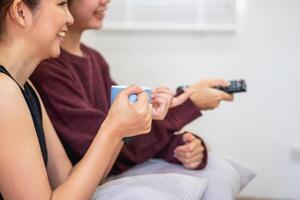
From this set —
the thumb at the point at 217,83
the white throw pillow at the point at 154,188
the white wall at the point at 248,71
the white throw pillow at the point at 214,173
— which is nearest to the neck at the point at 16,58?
the white throw pillow at the point at 154,188

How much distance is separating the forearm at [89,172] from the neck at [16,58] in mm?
241

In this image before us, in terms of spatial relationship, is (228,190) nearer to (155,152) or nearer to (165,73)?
(155,152)

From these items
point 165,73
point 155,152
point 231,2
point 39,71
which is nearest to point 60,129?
point 39,71

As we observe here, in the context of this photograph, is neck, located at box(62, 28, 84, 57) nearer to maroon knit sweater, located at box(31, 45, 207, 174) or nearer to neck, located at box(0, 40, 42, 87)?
maroon knit sweater, located at box(31, 45, 207, 174)

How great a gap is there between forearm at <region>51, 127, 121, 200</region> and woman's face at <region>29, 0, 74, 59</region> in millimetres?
235

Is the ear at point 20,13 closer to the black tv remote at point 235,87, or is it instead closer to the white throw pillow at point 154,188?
the white throw pillow at point 154,188

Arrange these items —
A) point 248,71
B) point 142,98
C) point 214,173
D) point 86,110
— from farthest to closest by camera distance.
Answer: point 248,71, point 214,173, point 86,110, point 142,98

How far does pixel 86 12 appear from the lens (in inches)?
51.1

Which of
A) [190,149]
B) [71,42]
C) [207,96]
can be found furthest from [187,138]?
[71,42]

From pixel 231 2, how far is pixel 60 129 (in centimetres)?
103

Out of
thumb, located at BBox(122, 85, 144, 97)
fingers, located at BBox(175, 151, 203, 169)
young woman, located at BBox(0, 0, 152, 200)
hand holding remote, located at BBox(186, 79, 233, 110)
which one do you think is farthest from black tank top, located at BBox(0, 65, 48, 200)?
hand holding remote, located at BBox(186, 79, 233, 110)

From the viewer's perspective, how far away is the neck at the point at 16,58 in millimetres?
926

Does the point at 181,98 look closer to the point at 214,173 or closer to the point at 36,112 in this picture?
the point at 214,173

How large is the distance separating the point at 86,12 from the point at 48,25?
0.38 m
